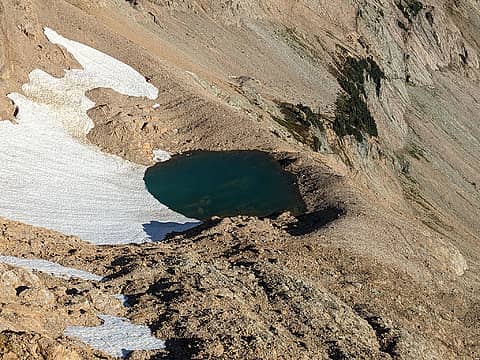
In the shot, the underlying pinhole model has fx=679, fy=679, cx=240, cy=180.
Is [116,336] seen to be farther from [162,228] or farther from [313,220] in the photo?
[313,220]

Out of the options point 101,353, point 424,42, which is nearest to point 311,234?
point 101,353

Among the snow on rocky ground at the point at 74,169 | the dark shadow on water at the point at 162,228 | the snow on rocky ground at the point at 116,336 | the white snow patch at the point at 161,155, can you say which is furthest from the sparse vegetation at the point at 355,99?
the snow on rocky ground at the point at 116,336

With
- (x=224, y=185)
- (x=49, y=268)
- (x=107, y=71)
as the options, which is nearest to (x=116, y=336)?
(x=49, y=268)

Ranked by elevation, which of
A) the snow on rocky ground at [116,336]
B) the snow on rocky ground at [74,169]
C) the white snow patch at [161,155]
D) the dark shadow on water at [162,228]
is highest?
the snow on rocky ground at [116,336]

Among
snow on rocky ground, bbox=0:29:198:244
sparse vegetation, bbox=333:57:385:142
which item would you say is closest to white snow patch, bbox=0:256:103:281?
snow on rocky ground, bbox=0:29:198:244

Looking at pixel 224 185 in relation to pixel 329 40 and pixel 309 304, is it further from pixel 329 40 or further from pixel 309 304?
pixel 329 40

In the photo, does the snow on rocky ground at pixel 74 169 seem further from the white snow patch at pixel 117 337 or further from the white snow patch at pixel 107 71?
the white snow patch at pixel 117 337

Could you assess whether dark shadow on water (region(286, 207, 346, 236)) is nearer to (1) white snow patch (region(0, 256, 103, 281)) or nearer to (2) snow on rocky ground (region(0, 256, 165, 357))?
(1) white snow patch (region(0, 256, 103, 281))
